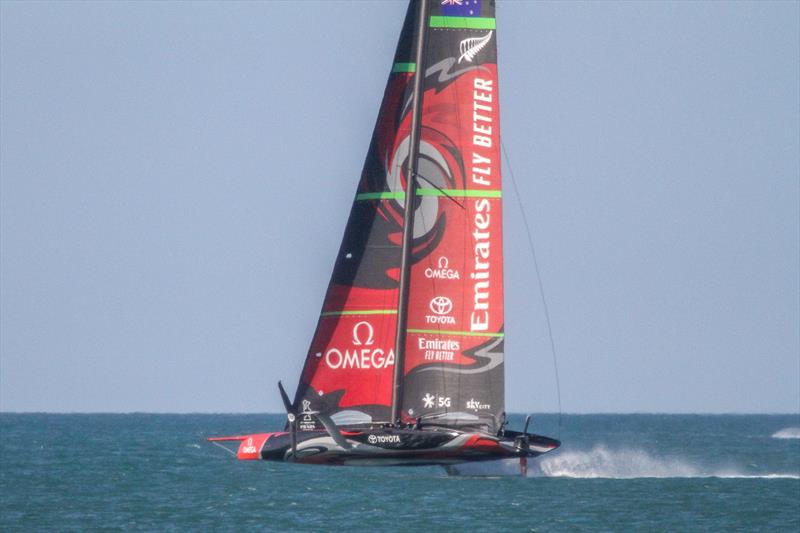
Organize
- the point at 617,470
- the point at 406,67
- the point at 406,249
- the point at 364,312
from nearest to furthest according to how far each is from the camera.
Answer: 1. the point at 406,249
2. the point at 364,312
3. the point at 406,67
4. the point at 617,470

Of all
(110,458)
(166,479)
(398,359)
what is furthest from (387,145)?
(110,458)

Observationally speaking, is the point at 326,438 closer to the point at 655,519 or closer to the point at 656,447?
the point at 655,519

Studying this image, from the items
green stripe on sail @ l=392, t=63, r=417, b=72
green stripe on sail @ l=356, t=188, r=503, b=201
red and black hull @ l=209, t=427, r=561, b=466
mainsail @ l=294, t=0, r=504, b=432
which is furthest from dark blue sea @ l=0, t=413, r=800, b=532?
green stripe on sail @ l=392, t=63, r=417, b=72

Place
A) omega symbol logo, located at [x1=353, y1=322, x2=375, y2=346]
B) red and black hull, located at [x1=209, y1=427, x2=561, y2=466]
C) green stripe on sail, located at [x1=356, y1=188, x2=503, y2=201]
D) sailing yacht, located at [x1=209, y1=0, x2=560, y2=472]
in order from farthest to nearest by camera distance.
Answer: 1. green stripe on sail, located at [x1=356, y1=188, x2=503, y2=201]
2. omega symbol logo, located at [x1=353, y1=322, x2=375, y2=346]
3. sailing yacht, located at [x1=209, y1=0, x2=560, y2=472]
4. red and black hull, located at [x1=209, y1=427, x2=561, y2=466]

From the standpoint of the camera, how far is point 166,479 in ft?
198

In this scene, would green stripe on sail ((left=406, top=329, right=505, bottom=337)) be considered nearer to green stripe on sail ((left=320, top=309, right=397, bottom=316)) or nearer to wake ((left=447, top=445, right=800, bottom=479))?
green stripe on sail ((left=320, top=309, right=397, bottom=316))

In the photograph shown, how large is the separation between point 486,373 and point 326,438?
421cm

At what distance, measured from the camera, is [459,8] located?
42688 mm

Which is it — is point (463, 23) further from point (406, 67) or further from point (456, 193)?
point (456, 193)

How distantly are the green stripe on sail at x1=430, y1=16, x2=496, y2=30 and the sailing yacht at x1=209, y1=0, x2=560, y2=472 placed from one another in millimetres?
34

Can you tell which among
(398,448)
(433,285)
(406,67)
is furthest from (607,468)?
(406,67)

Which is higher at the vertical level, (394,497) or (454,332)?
(454,332)

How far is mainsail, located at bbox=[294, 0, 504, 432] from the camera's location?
4216cm

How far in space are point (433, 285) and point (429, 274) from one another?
0.28m
